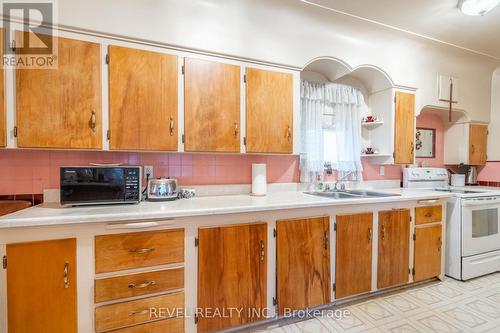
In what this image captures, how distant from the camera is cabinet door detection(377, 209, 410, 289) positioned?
7.23 feet

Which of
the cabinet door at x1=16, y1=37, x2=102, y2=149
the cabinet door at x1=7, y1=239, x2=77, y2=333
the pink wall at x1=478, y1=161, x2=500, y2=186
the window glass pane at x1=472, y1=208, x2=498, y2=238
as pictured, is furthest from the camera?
the pink wall at x1=478, y1=161, x2=500, y2=186

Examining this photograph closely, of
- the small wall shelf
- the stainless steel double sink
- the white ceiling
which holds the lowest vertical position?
the stainless steel double sink

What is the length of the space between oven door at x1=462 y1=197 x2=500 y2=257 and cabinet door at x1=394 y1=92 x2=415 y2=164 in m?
0.72

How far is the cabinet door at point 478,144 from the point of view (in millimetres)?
3352

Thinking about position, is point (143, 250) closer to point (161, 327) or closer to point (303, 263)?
point (161, 327)

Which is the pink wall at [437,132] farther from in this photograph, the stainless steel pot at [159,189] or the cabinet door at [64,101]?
the cabinet door at [64,101]

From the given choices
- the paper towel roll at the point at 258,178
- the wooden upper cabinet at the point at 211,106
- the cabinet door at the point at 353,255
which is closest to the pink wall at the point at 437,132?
the cabinet door at the point at 353,255

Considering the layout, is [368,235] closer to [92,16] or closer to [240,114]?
[240,114]

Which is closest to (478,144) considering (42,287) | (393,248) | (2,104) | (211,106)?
(393,248)

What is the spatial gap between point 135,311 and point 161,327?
20cm

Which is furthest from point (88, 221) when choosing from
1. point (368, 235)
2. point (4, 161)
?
point (368, 235)

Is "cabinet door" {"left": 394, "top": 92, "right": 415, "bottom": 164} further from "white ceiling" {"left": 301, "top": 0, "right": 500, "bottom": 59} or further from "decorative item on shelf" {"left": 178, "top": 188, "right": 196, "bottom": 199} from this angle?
"decorative item on shelf" {"left": 178, "top": 188, "right": 196, "bottom": 199}

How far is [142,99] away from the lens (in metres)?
1.76

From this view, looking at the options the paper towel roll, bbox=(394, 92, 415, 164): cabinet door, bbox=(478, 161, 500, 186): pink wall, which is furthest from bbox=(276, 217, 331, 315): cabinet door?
bbox=(478, 161, 500, 186): pink wall
